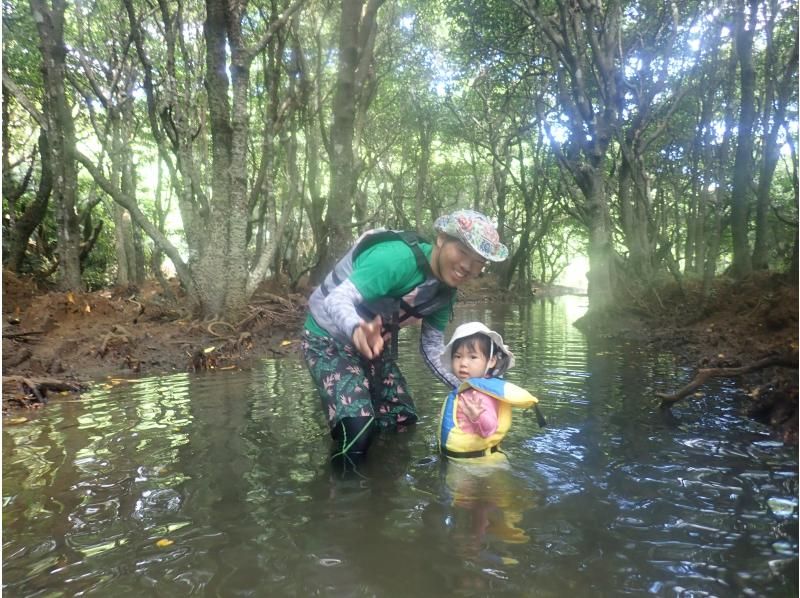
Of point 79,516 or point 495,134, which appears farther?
point 495,134

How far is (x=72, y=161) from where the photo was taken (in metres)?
9.66

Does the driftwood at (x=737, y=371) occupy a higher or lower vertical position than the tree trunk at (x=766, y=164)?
lower

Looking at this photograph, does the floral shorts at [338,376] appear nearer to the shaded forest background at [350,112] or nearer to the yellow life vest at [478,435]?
the yellow life vest at [478,435]

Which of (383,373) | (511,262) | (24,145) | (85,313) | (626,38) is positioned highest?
(626,38)

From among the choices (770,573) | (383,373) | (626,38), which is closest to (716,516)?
(770,573)

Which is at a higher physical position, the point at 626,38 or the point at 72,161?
the point at 626,38

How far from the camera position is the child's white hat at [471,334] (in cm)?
333

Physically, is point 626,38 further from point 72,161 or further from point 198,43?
point 72,161

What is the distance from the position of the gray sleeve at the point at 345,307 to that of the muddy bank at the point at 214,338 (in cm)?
290

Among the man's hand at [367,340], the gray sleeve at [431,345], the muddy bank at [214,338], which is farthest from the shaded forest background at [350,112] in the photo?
the man's hand at [367,340]

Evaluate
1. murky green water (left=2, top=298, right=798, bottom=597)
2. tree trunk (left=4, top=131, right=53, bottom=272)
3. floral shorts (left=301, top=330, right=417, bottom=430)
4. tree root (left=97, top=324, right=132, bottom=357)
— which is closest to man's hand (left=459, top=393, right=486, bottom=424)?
murky green water (left=2, top=298, right=798, bottom=597)

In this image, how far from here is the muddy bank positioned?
4789 millimetres

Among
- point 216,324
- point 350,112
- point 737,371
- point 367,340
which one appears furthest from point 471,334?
point 350,112

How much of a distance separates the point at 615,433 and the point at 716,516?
1307mm
